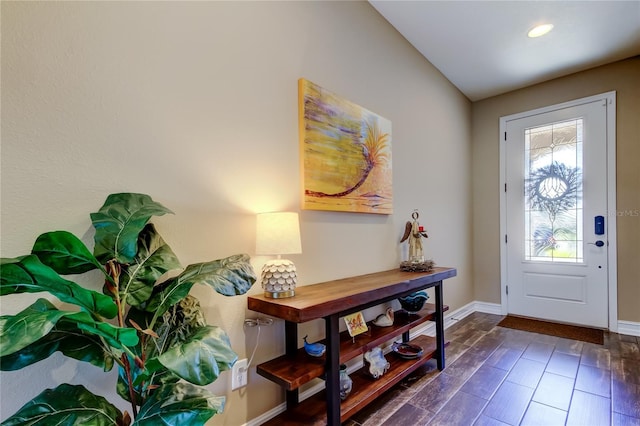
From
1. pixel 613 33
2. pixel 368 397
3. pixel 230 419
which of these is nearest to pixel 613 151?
pixel 613 33

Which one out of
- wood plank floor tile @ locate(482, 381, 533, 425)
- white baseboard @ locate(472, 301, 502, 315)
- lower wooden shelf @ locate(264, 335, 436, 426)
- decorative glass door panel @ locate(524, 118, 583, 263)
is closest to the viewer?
lower wooden shelf @ locate(264, 335, 436, 426)

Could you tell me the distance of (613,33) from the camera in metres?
2.72

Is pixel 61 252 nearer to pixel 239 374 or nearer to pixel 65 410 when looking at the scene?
pixel 65 410

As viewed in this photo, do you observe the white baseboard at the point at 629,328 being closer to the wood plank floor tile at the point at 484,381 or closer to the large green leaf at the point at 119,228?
the wood plank floor tile at the point at 484,381

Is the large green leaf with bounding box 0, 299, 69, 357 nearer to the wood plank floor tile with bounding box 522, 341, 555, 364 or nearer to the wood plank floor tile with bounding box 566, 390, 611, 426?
the wood plank floor tile with bounding box 566, 390, 611, 426

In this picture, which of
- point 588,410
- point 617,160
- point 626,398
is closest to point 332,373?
point 588,410

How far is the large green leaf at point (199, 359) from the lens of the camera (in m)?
0.76

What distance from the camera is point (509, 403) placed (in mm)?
1877

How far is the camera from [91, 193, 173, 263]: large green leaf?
0.97 metres

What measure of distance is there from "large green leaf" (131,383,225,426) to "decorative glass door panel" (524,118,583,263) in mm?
3846

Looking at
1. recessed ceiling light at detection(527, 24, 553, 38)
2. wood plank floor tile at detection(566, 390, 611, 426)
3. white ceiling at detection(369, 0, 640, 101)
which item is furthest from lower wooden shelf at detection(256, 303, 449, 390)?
recessed ceiling light at detection(527, 24, 553, 38)

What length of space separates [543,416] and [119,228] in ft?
7.54

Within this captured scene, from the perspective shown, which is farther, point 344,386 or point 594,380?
point 594,380

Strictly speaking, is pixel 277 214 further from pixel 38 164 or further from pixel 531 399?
pixel 531 399
